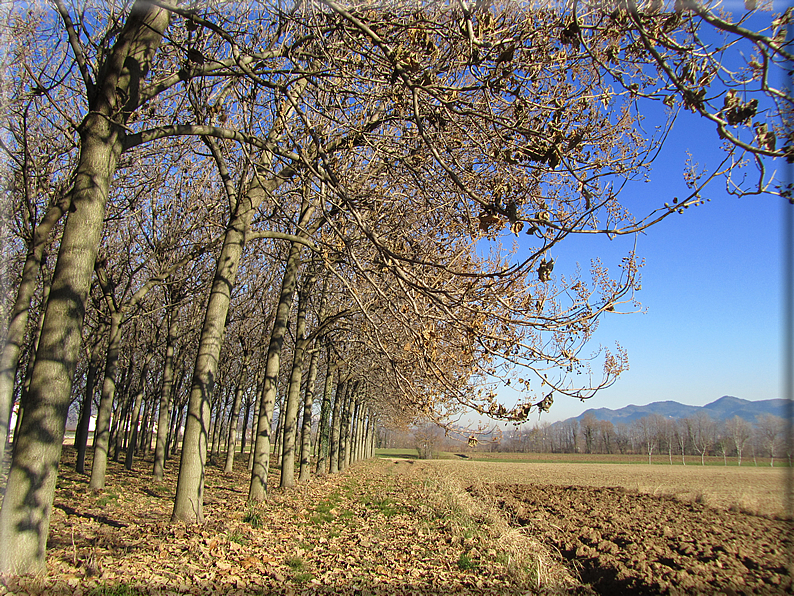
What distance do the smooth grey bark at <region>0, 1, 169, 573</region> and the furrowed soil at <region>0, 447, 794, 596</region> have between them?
0.48 m

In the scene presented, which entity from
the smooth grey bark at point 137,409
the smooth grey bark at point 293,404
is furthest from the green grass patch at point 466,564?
the smooth grey bark at point 137,409

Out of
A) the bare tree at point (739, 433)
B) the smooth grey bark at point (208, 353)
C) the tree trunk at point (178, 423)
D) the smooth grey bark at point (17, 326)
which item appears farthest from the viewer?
the bare tree at point (739, 433)

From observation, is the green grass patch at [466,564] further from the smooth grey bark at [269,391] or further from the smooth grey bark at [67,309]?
the smooth grey bark at [67,309]

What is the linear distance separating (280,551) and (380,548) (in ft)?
5.47

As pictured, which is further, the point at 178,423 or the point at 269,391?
the point at 178,423

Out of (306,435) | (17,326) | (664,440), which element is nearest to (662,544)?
(306,435)

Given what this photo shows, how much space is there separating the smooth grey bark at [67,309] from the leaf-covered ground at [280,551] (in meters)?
0.47

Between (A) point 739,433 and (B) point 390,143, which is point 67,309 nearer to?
(B) point 390,143

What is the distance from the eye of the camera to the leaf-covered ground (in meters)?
4.60

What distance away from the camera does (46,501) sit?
14.3 ft

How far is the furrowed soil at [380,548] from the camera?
486 cm

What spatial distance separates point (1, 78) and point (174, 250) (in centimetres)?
529

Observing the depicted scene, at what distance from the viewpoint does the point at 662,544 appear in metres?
9.05

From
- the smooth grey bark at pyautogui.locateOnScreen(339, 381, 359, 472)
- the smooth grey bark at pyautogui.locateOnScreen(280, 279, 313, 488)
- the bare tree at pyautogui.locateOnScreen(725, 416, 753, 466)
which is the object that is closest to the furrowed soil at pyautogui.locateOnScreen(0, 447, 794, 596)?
the smooth grey bark at pyautogui.locateOnScreen(280, 279, 313, 488)
